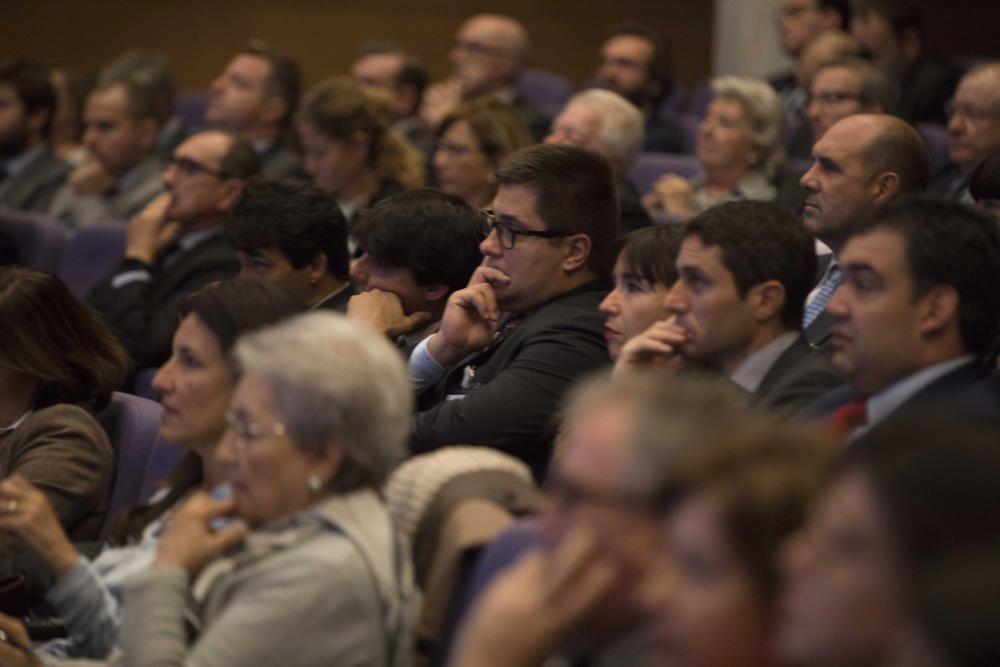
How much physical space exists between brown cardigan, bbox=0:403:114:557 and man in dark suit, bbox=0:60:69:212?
13.2 ft

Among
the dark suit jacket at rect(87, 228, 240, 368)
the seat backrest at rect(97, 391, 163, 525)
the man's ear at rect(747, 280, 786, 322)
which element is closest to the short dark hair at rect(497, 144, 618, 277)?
the man's ear at rect(747, 280, 786, 322)

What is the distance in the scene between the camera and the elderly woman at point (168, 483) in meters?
2.36

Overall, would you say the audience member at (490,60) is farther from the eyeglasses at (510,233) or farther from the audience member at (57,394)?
the audience member at (57,394)

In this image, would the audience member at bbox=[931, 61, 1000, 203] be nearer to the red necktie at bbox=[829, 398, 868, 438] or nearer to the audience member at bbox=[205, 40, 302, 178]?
the red necktie at bbox=[829, 398, 868, 438]

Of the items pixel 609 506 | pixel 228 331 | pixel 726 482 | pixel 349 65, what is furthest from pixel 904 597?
pixel 349 65

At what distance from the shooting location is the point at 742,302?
105 inches

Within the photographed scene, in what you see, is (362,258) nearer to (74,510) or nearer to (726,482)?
(74,510)

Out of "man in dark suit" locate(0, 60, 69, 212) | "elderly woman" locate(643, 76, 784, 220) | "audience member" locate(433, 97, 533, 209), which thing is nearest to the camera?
"audience member" locate(433, 97, 533, 209)

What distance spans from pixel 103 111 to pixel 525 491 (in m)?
4.84

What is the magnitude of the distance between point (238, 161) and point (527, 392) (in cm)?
231

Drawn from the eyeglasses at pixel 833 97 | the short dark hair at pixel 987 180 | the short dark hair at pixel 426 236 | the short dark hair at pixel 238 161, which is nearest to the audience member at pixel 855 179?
the short dark hair at pixel 987 180

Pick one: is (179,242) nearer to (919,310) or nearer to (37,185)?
(37,185)

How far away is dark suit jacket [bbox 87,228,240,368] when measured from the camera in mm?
4473

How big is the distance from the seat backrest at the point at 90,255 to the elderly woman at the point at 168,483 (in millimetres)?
2745
